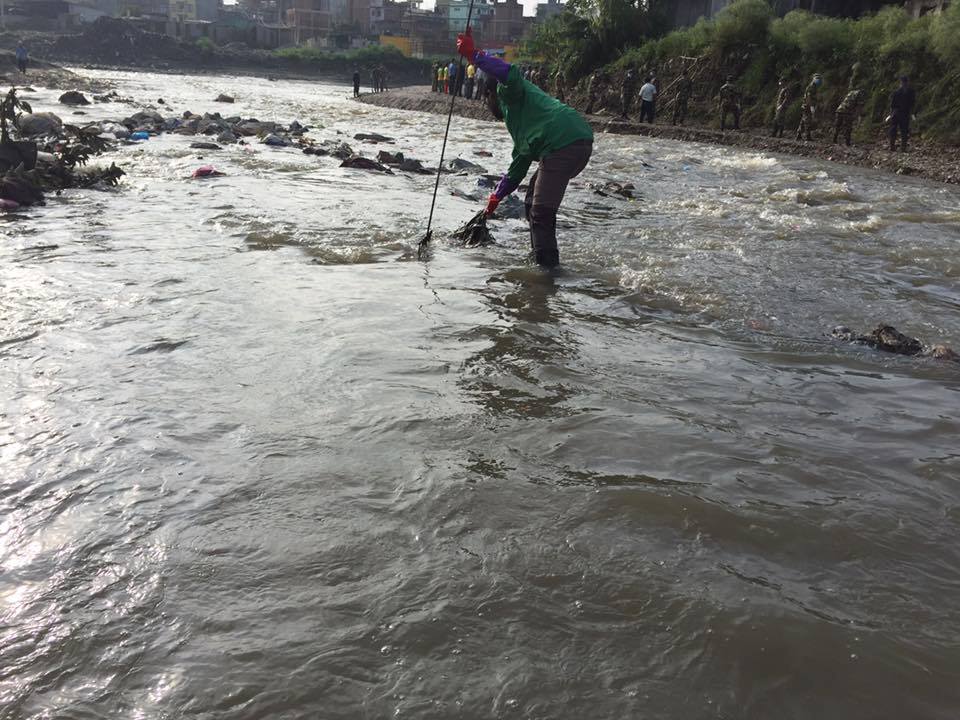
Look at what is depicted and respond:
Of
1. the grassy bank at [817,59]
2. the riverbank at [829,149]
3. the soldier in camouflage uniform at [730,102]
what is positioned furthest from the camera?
the soldier in camouflage uniform at [730,102]

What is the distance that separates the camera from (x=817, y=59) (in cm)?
2152

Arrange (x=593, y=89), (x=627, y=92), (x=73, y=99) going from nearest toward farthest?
(x=73, y=99) < (x=627, y=92) < (x=593, y=89)

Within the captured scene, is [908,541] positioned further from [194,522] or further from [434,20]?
[434,20]

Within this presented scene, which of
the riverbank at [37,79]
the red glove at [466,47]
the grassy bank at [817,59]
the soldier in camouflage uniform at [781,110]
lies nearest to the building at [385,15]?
the riverbank at [37,79]

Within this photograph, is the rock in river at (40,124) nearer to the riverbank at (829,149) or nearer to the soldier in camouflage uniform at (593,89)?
the riverbank at (829,149)

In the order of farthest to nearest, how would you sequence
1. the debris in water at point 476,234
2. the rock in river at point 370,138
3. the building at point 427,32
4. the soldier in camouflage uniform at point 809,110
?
the building at point 427,32 → the soldier in camouflage uniform at point 809,110 → the rock in river at point 370,138 → the debris in water at point 476,234

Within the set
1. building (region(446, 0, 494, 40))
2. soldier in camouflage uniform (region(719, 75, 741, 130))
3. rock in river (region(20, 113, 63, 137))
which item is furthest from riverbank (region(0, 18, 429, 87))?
rock in river (region(20, 113, 63, 137))

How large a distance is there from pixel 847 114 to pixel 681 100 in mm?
6512

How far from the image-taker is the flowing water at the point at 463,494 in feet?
5.74

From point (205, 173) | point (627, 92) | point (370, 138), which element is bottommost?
point (205, 173)

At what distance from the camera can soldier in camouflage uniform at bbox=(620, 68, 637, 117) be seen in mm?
25500

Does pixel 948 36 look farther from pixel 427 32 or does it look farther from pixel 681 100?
pixel 427 32

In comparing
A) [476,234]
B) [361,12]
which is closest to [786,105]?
[476,234]

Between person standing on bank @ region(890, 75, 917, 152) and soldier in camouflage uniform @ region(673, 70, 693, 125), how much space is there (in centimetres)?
765
